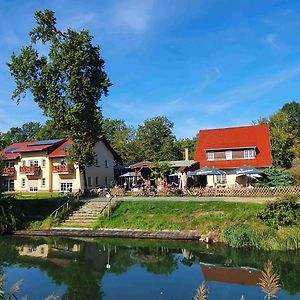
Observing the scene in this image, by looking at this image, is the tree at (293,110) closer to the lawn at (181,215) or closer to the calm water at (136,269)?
the lawn at (181,215)

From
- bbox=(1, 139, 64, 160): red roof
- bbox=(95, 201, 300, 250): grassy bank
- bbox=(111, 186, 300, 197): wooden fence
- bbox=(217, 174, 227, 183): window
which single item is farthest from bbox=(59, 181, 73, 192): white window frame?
bbox=(95, 201, 300, 250): grassy bank

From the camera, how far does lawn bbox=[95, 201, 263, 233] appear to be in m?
24.4

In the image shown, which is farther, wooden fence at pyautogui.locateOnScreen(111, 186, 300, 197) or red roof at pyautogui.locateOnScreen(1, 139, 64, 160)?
red roof at pyautogui.locateOnScreen(1, 139, 64, 160)

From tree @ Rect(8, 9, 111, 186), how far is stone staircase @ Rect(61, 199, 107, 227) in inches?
298

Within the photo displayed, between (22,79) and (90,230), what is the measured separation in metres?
19.3

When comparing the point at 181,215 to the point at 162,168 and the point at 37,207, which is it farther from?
the point at 162,168

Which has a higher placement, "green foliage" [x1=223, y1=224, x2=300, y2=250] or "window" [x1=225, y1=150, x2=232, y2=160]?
"window" [x1=225, y1=150, x2=232, y2=160]

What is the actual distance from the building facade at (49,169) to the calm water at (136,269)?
2245 cm

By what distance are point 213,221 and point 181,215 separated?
2650 millimetres

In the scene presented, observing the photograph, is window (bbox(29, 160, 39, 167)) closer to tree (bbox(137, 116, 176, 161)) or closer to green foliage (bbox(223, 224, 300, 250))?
tree (bbox(137, 116, 176, 161))

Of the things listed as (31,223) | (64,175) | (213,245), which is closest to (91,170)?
(64,175)

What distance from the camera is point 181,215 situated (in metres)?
26.5

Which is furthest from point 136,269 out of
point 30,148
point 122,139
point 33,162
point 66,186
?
point 122,139

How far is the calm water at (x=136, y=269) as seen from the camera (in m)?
14.2
